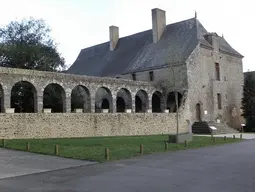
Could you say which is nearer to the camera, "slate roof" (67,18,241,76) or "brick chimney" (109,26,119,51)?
"slate roof" (67,18,241,76)

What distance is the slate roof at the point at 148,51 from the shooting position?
3250 cm

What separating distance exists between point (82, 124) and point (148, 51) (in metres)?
15.5

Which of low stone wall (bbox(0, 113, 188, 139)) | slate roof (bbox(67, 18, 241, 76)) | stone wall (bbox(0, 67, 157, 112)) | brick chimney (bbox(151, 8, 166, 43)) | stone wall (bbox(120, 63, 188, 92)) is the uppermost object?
brick chimney (bbox(151, 8, 166, 43))

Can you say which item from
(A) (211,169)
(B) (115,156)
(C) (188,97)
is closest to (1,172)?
(B) (115,156)

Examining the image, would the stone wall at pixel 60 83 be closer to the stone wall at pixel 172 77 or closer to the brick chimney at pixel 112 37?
the stone wall at pixel 172 77

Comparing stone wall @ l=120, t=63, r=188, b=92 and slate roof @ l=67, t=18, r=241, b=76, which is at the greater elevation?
slate roof @ l=67, t=18, r=241, b=76

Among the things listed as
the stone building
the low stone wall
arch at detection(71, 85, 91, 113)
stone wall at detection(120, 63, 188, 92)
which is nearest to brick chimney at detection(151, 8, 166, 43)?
the stone building

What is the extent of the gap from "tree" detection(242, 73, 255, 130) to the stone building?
983mm

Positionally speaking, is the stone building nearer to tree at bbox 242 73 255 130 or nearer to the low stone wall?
tree at bbox 242 73 255 130

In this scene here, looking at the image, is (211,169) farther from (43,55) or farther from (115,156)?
(43,55)

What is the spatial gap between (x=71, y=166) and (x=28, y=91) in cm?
1813

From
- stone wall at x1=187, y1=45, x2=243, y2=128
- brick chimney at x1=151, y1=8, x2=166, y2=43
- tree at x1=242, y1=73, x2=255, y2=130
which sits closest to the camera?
stone wall at x1=187, y1=45, x2=243, y2=128

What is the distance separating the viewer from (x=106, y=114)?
79.5ft

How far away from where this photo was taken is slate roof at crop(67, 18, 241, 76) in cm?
3250
